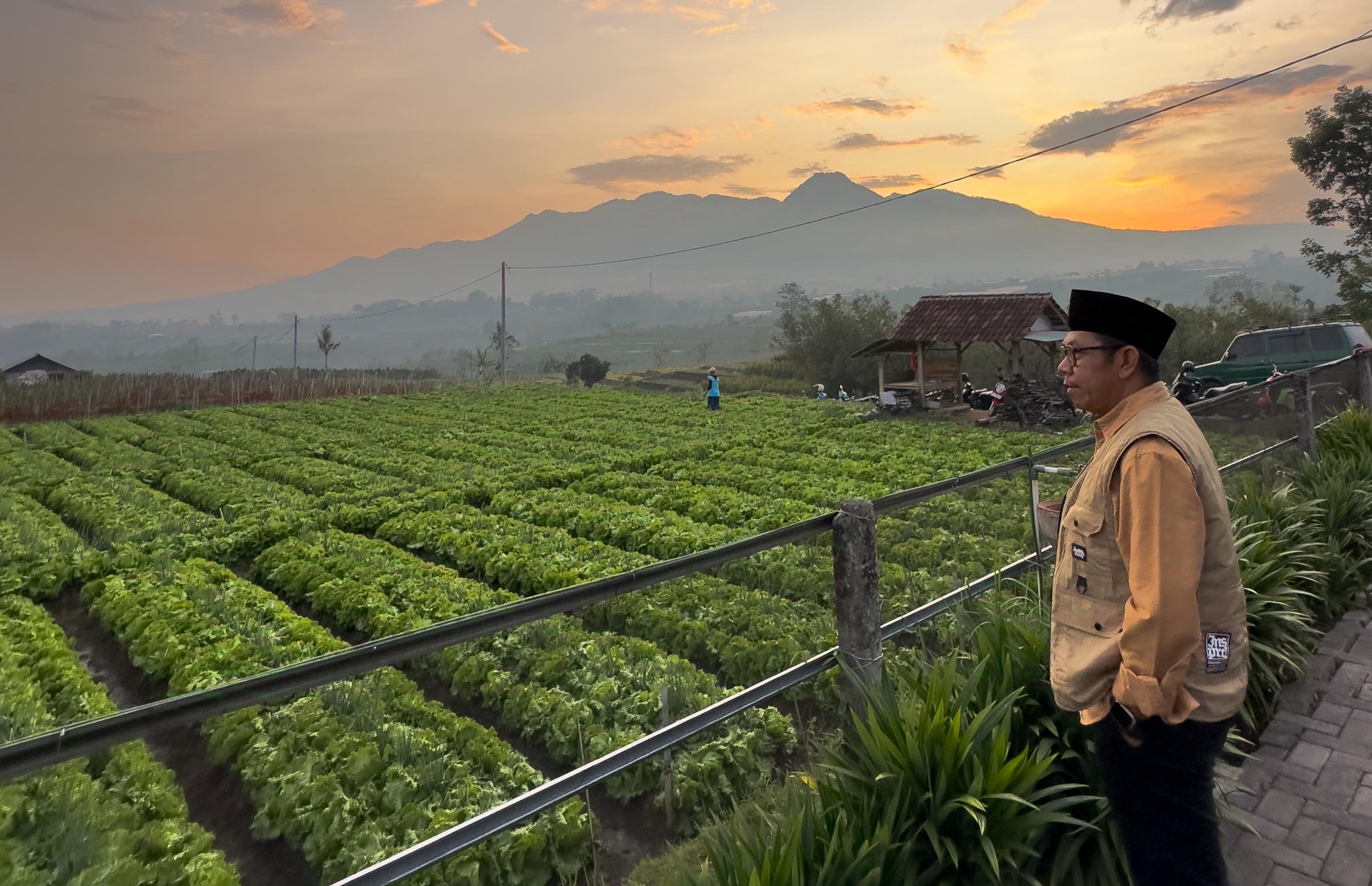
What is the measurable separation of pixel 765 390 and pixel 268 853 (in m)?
45.3

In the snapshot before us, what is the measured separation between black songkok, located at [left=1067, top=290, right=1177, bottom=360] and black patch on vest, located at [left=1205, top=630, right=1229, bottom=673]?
919 mm

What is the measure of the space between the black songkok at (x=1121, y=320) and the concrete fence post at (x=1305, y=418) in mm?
7453

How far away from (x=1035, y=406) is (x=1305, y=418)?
1682cm

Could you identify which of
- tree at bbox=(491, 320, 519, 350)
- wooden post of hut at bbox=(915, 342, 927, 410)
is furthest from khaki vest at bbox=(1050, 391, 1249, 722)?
tree at bbox=(491, 320, 519, 350)

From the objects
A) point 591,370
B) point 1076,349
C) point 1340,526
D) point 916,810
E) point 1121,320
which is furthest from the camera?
point 591,370

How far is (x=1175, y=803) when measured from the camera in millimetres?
2379

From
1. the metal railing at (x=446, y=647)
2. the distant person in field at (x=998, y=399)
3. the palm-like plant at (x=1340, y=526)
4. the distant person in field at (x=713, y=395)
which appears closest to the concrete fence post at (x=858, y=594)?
the metal railing at (x=446, y=647)

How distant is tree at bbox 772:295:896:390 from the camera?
177 feet

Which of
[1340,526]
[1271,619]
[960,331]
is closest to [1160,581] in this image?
[1271,619]

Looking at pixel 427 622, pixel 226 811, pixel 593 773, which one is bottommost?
pixel 427 622

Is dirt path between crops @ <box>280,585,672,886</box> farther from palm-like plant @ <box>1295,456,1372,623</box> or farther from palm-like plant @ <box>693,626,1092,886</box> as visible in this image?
palm-like plant @ <box>1295,456,1372,623</box>

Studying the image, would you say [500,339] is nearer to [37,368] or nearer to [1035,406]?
[37,368]

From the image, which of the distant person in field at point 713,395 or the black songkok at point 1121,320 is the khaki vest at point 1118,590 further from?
the distant person in field at point 713,395

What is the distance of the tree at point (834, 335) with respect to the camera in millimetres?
53875
